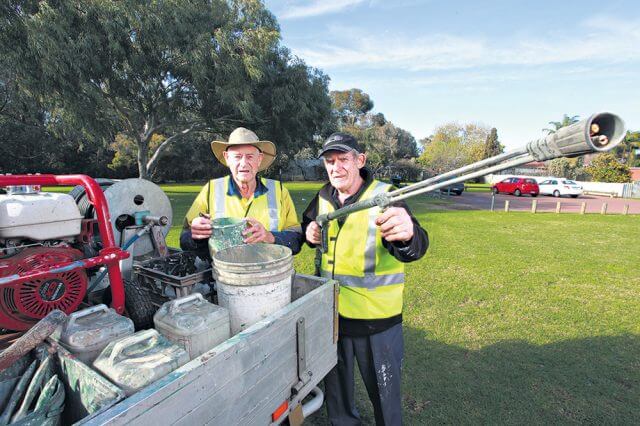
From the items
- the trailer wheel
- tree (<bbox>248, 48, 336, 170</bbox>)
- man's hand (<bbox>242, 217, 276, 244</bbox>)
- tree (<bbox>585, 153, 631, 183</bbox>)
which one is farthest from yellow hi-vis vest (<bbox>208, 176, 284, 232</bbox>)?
tree (<bbox>585, 153, 631, 183</bbox>)

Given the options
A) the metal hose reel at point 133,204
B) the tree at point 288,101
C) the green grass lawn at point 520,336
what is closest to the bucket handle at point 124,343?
the metal hose reel at point 133,204

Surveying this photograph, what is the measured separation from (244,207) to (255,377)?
147 cm

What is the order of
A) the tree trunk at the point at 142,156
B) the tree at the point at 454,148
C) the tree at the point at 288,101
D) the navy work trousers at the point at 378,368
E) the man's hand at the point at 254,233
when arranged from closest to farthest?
the man's hand at the point at 254,233 < the navy work trousers at the point at 378,368 < the tree at the point at 288,101 < the tree trunk at the point at 142,156 < the tree at the point at 454,148

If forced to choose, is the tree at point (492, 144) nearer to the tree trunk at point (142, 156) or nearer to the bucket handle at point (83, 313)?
the tree trunk at point (142, 156)

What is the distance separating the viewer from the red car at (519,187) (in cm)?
2506

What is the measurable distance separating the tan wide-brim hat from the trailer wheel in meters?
1.16

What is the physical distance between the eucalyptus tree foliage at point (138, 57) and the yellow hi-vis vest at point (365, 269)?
1156 cm

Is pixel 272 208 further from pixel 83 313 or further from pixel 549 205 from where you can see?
pixel 549 205

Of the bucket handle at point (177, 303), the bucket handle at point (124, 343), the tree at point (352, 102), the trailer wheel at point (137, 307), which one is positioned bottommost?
the trailer wheel at point (137, 307)

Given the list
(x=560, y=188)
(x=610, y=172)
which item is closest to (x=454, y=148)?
(x=610, y=172)

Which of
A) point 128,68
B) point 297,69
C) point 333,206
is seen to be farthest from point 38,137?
point 333,206

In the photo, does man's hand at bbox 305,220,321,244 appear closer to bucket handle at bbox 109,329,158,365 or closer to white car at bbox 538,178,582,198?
bucket handle at bbox 109,329,158,365

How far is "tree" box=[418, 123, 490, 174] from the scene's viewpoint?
45469mm

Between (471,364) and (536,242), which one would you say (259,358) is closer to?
(471,364)
